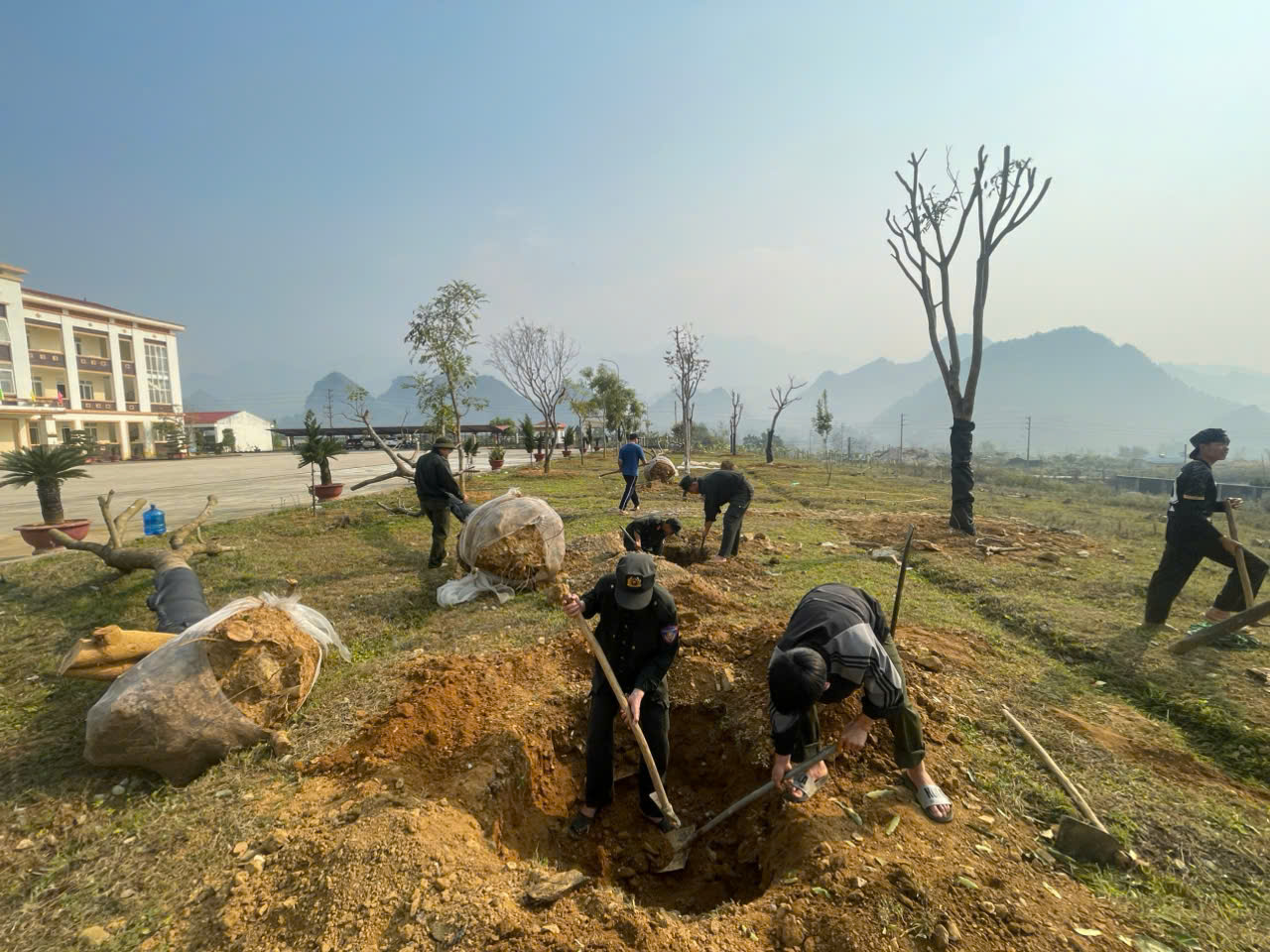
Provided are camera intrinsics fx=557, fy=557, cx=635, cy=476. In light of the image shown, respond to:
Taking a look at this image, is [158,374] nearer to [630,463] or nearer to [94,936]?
[630,463]

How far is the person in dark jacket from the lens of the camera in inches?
101

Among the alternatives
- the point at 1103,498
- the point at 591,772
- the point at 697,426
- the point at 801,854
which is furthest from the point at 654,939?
the point at 697,426

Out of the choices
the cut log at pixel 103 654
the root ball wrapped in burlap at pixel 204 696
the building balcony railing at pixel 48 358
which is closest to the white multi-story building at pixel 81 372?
the building balcony railing at pixel 48 358

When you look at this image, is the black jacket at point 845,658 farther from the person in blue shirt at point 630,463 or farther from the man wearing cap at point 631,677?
the person in blue shirt at point 630,463

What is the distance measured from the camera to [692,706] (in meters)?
4.06

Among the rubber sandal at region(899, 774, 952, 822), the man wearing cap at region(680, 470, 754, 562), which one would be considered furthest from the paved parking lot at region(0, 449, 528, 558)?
the rubber sandal at region(899, 774, 952, 822)

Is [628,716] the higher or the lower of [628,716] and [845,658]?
the lower

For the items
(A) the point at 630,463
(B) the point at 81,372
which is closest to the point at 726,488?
(A) the point at 630,463

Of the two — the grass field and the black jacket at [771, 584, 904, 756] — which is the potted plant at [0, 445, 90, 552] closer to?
the grass field

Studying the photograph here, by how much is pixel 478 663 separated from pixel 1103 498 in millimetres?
19822

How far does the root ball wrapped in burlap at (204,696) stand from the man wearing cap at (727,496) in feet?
15.8

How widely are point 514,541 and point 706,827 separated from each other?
353 cm

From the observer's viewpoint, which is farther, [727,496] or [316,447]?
[316,447]

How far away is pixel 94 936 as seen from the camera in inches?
85.6
